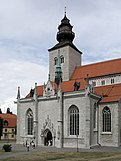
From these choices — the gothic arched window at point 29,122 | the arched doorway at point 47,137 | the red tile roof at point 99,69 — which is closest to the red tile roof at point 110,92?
the red tile roof at point 99,69

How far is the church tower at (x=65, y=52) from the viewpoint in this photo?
204ft

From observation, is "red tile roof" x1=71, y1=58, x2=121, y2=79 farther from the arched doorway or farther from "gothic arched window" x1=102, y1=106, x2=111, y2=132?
the arched doorway

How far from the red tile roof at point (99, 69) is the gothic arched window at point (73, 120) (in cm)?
1225

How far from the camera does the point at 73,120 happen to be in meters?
46.4

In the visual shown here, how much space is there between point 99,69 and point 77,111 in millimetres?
14477

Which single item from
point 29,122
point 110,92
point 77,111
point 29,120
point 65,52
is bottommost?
point 29,122

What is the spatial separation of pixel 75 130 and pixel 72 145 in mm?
2571

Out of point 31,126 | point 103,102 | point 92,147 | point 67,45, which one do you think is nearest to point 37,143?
point 31,126

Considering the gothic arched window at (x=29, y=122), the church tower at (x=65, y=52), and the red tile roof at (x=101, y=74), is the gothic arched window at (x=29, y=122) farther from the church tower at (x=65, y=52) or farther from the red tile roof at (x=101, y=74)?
the church tower at (x=65, y=52)

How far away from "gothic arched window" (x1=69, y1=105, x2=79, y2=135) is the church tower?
15.6 meters

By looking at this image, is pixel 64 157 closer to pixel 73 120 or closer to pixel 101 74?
pixel 73 120

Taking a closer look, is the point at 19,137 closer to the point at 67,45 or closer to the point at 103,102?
the point at 103,102

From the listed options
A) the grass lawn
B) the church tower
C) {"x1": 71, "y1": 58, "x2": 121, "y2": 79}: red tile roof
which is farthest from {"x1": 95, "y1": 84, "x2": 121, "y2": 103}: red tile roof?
the grass lawn

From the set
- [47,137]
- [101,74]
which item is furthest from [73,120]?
[101,74]
